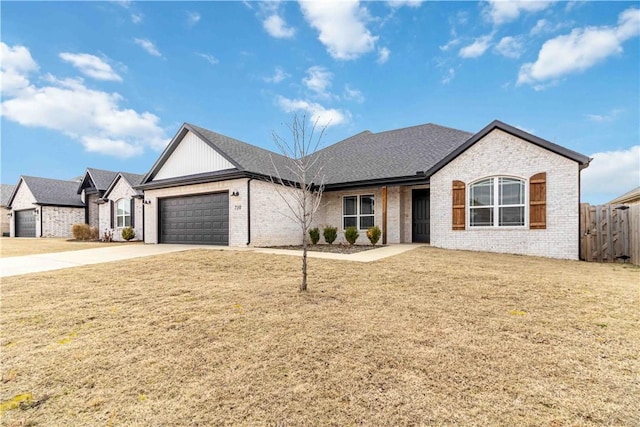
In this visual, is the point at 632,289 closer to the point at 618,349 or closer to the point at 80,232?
the point at 618,349

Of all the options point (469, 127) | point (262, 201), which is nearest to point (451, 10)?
point (469, 127)

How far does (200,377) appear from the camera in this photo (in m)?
2.88

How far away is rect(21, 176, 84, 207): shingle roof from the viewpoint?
25047 millimetres

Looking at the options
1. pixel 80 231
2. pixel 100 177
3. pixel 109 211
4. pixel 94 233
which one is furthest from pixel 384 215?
pixel 100 177

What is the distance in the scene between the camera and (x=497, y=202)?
11281 mm

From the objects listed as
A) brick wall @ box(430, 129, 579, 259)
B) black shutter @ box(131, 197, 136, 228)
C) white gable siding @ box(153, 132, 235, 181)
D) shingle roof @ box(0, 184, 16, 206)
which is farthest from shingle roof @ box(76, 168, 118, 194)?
brick wall @ box(430, 129, 579, 259)

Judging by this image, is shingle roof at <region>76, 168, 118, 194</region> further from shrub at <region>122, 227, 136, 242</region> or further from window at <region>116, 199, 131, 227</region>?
shrub at <region>122, 227, 136, 242</region>

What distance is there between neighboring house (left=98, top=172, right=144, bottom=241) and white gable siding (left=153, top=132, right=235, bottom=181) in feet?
15.7

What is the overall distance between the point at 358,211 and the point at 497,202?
20.8 ft

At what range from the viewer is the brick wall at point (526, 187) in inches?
402

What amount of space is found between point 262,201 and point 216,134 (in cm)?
494

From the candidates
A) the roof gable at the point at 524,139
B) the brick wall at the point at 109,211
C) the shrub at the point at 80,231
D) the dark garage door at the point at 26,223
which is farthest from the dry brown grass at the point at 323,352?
the dark garage door at the point at 26,223

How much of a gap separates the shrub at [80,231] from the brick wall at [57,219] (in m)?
7.79

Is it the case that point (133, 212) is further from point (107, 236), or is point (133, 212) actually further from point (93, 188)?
point (93, 188)
